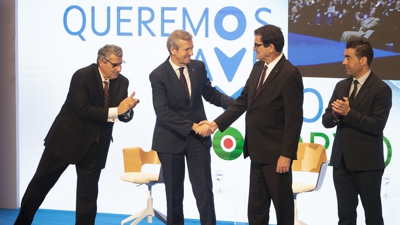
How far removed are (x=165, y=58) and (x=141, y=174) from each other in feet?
4.25

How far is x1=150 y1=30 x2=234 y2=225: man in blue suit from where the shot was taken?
4.55m

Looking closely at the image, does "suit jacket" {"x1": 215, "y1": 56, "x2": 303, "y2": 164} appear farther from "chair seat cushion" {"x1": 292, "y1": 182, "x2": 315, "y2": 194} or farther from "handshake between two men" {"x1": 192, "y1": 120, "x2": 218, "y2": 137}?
"chair seat cushion" {"x1": 292, "y1": 182, "x2": 315, "y2": 194}

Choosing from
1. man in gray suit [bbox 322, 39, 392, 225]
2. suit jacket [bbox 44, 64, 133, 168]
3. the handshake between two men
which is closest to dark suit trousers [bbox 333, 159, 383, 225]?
man in gray suit [bbox 322, 39, 392, 225]

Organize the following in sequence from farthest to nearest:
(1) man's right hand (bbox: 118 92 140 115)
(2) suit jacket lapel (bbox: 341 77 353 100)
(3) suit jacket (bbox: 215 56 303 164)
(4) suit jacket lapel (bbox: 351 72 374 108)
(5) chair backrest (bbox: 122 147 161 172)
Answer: (5) chair backrest (bbox: 122 147 161 172), (1) man's right hand (bbox: 118 92 140 115), (2) suit jacket lapel (bbox: 341 77 353 100), (4) suit jacket lapel (bbox: 351 72 374 108), (3) suit jacket (bbox: 215 56 303 164)

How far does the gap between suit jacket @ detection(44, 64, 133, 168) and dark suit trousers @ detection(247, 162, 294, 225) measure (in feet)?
4.12

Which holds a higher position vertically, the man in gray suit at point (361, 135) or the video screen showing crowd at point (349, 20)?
the video screen showing crowd at point (349, 20)

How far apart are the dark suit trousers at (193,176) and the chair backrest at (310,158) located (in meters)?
1.30

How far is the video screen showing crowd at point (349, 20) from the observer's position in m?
5.48

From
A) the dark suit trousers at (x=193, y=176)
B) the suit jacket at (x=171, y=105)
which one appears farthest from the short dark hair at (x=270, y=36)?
the dark suit trousers at (x=193, y=176)

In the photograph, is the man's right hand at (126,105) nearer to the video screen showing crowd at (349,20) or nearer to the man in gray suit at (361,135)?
the man in gray suit at (361,135)

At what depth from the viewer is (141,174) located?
5754 millimetres

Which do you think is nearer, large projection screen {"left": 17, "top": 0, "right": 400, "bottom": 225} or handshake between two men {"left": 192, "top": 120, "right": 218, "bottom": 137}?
handshake between two men {"left": 192, "top": 120, "right": 218, "bottom": 137}

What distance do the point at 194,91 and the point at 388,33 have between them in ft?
7.20

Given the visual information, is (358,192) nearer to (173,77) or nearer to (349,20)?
(173,77)
